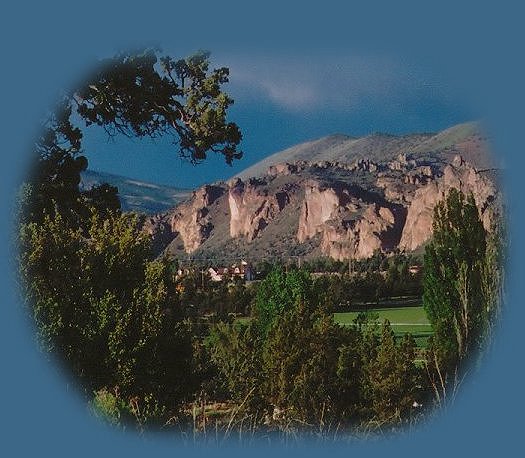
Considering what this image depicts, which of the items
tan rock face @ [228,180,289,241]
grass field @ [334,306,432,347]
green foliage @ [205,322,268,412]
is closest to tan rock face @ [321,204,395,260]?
tan rock face @ [228,180,289,241]

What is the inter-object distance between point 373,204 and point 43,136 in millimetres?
153586

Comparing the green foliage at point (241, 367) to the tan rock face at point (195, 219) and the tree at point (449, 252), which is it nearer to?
the tree at point (449, 252)

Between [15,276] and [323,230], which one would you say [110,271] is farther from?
[323,230]

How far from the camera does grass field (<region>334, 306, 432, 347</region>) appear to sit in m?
48.2

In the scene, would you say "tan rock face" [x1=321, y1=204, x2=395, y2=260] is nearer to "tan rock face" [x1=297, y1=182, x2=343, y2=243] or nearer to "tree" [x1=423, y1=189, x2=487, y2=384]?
"tan rock face" [x1=297, y1=182, x2=343, y2=243]

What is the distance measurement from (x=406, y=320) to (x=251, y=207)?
98.7 metres

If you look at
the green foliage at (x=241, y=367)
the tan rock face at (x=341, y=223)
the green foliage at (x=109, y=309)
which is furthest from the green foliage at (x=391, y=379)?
the tan rock face at (x=341, y=223)

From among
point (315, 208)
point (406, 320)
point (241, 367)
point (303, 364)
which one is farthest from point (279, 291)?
point (315, 208)

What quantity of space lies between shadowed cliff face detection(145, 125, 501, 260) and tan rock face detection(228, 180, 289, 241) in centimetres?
20

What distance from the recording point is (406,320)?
61.7 meters

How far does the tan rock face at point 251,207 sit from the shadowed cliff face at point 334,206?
201 millimetres

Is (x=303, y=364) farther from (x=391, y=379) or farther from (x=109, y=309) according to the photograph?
(x=109, y=309)

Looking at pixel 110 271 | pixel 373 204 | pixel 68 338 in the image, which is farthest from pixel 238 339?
pixel 373 204

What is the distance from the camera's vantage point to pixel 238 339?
20.5 meters
